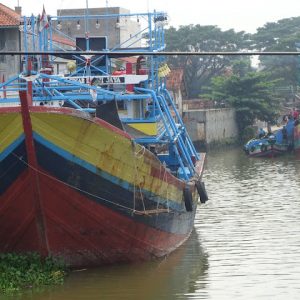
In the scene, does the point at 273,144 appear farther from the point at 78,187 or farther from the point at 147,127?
the point at 78,187

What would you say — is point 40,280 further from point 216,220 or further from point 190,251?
point 216,220

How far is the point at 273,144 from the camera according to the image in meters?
39.9

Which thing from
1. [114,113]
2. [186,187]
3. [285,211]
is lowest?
[285,211]

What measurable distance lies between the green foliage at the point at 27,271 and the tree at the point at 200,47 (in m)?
51.2

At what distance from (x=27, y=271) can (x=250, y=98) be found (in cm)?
3884

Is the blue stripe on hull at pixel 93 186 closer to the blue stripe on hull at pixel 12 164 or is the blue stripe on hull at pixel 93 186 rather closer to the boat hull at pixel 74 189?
Answer: the boat hull at pixel 74 189

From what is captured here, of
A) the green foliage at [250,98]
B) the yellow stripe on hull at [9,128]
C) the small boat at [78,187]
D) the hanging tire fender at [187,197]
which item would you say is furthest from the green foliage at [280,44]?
the yellow stripe on hull at [9,128]

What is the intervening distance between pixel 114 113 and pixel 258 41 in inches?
2297

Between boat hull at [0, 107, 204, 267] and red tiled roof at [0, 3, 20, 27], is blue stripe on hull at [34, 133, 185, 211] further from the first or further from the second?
red tiled roof at [0, 3, 20, 27]

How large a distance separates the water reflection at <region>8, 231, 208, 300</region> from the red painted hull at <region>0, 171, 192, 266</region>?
1.05 ft

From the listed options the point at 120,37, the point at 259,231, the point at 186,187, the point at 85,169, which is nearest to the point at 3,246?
the point at 85,169

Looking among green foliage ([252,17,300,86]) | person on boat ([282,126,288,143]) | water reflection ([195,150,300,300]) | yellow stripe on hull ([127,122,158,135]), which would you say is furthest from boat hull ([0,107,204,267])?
green foliage ([252,17,300,86])

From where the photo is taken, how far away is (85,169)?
1281cm

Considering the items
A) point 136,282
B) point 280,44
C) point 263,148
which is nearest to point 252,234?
point 136,282
